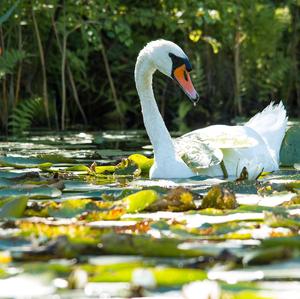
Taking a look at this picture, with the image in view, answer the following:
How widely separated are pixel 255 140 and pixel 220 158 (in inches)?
23.3

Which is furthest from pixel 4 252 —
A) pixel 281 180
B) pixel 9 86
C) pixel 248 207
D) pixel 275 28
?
pixel 275 28

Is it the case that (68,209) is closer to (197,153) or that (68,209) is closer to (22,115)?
(197,153)

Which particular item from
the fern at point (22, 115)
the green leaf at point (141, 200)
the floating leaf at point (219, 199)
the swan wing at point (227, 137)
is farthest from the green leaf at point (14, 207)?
the fern at point (22, 115)

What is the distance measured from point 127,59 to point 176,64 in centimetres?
703

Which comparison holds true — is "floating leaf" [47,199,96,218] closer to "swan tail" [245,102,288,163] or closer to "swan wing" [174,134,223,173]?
"swan wing" [174,134,223,173]

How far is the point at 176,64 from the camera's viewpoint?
7.01 meters

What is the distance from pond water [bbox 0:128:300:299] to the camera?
3.38m

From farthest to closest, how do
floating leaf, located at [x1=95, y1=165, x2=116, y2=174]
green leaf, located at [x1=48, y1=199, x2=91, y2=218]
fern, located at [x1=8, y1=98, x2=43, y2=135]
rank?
fern, located at [x1=8, y1=98, x2=43, y2=135]
floating leaf, located at [x1=95, y1=165, x2=116, y2=174]
green leaf, located at [x1=48, y1=199, x2=91, y2=218]

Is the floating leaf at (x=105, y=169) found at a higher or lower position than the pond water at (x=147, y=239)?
lower

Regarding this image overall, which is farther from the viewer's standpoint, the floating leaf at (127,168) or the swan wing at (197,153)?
the floating leaf at (127,168)

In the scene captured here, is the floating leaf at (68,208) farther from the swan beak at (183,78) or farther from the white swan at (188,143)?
the swan beak at (183,78)

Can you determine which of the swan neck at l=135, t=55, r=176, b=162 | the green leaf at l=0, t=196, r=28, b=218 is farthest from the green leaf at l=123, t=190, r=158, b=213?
the swan neck at l=135, t=55, r=176, b=162

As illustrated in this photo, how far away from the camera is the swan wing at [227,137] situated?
688 cm

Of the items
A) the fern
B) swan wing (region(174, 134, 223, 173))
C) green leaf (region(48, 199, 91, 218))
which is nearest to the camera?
green leaf (region(48, 199, 91, 218))
